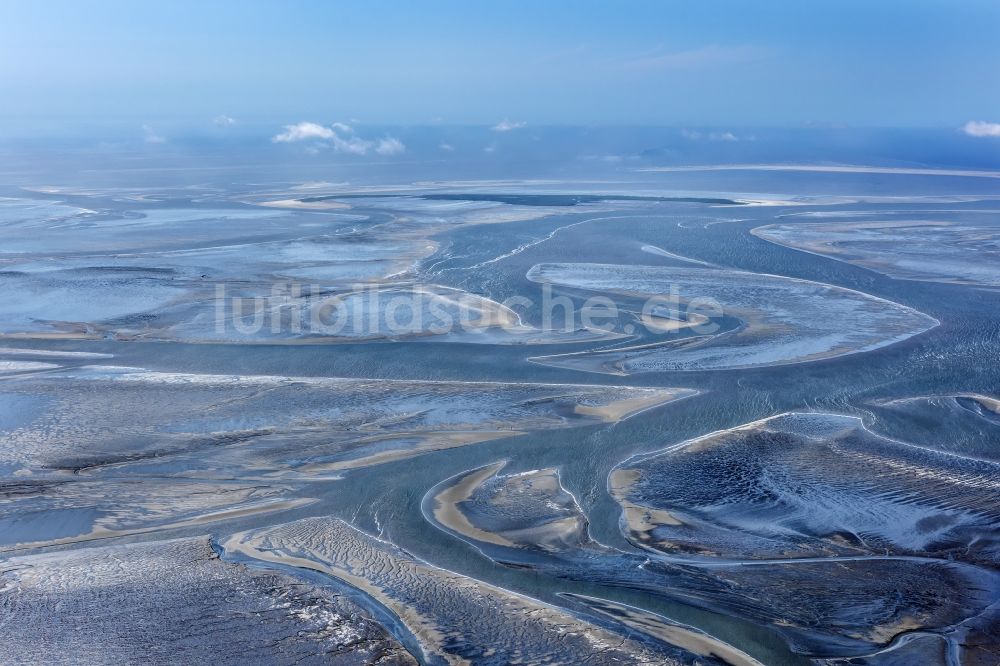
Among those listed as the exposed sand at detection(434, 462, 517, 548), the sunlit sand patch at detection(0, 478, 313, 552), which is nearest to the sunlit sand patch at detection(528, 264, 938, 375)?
the exposed sand at detection(434, 462, 517, 548)

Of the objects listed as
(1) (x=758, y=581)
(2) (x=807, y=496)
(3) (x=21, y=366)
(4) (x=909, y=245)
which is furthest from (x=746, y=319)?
(3) (x=21, y=366)

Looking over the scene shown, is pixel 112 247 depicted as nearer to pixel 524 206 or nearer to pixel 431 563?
pixel 524 206

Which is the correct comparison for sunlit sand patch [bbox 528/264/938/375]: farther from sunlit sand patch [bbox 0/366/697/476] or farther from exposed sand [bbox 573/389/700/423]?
sunlit sand patch [bbox 0/366/697/476]

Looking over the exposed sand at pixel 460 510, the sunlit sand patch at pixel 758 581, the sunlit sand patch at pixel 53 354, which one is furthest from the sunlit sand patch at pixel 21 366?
the sunlit sand patch at pixel 758 581

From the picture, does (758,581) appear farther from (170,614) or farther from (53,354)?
(53,354)

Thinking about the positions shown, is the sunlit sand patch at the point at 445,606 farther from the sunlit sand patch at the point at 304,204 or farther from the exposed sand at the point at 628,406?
the sunlit sand patch at the point at 304,204
